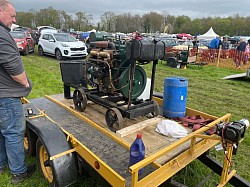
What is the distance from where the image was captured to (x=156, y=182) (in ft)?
6.49

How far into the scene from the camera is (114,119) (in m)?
3.04

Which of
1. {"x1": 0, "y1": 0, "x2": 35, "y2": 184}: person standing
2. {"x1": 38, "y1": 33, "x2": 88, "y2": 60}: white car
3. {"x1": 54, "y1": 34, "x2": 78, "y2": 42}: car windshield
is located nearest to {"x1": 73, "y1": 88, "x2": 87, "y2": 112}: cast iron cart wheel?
{"x1": 0, "y1": 0, "x2": 35, "y2": 184}: person standing

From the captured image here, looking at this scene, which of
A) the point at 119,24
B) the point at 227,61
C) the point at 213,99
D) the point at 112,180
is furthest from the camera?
the point at 119,24

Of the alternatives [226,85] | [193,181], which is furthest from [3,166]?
[226,85]

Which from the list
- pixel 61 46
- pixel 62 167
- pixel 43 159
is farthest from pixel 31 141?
pixel 61 46

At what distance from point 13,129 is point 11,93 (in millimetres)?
429

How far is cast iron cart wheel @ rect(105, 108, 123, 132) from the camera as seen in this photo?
299cm

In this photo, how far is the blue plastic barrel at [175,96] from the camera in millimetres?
3352

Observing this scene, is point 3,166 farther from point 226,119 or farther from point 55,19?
point 55,19

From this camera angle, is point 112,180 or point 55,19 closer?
point 112,180

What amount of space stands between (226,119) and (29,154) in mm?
2765

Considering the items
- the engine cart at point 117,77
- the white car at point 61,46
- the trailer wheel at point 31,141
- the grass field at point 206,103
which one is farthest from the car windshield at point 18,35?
the trailer wheel at point 31,141

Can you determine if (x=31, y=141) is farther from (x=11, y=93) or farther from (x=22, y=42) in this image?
(x=22, y=42)

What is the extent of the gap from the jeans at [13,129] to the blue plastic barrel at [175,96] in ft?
6.70
